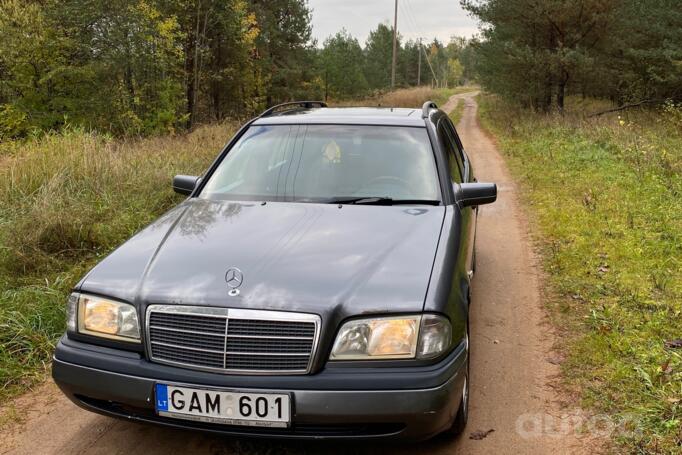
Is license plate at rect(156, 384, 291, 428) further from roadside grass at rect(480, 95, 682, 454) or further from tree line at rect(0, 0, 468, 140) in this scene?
tree line at rect(0, 0, 468, 140)

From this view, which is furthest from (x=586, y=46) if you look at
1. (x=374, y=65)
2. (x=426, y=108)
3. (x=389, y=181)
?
(x=374, y=65)

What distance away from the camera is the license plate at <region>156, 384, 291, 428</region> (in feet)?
7.39

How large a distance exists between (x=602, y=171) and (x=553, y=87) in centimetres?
1463

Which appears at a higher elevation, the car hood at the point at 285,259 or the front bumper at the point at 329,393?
the car hood at the point at 285,259

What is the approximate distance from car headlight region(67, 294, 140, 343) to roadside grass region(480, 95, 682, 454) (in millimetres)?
2413

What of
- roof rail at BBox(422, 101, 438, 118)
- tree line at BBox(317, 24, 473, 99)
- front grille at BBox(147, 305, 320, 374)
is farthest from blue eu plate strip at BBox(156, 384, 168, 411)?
tree line at BBox(317, 24, 473, 99)

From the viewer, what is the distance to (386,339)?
2354mm

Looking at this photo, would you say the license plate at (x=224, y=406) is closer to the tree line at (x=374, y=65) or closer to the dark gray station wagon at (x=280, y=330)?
the dark gray station wagon at (x=280, y=330)

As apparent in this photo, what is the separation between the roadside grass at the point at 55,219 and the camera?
3.98 meters

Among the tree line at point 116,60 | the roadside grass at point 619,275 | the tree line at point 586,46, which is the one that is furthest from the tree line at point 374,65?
the roadside grass at point 619,275

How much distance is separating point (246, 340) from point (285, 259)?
0.49m

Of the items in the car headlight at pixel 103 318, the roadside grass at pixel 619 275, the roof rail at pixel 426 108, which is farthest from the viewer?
the roof rail at pixel 426 108

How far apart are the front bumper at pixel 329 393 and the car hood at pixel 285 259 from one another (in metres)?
0.27

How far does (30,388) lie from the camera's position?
3.57m
